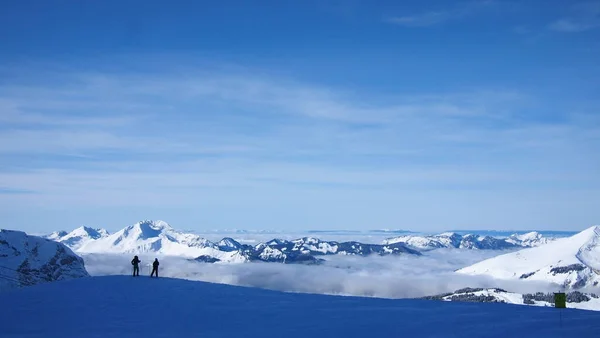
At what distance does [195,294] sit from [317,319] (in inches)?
437

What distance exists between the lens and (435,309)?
27.6 metres

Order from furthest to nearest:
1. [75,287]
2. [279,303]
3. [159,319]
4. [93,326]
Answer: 1. [75,287]
2. [279,303]
3. [159,319]
4. [93,326]

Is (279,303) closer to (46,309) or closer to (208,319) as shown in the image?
(208,319)

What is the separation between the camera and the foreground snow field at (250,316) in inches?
856

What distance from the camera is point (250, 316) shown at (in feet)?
84.9

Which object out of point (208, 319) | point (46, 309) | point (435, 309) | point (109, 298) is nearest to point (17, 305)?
point (46, 309)

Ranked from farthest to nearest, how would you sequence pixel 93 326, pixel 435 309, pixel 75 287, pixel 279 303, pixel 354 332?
pixel 75 287 → pixel 279 303 → pixel 435 309 → pixel 93 326 → pixel 354 332

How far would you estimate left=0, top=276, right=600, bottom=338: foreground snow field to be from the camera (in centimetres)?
2175

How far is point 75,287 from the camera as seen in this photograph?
3534 centimetres

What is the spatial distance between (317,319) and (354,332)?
10.6 ft

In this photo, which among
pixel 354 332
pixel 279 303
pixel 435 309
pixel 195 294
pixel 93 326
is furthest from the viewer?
pixel 195 294

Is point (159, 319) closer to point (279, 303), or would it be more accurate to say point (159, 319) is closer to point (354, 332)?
point (279, 303)

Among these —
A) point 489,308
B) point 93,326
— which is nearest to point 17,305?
point 93,326

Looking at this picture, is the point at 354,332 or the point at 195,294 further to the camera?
the point at 195,294
